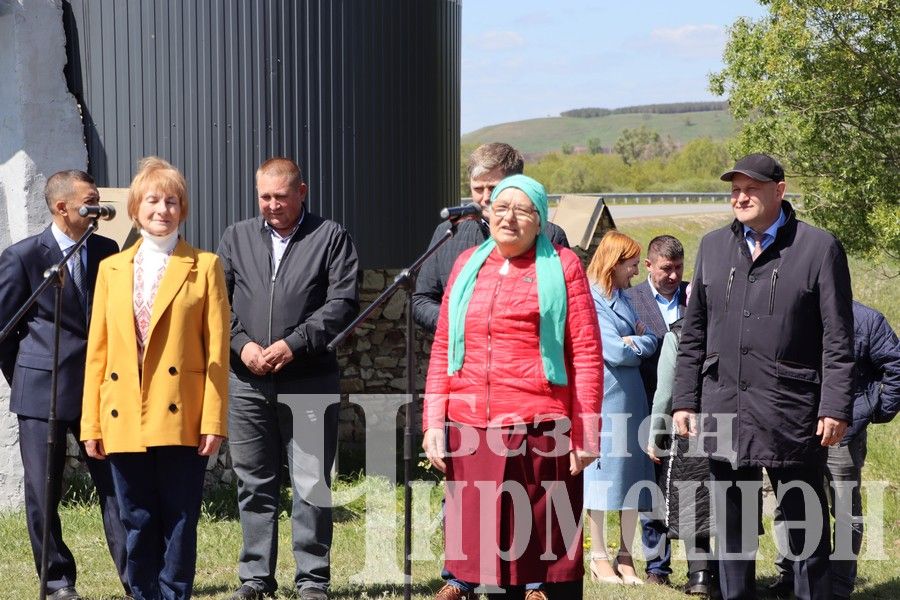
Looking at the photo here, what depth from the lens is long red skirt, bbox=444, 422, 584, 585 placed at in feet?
17.3

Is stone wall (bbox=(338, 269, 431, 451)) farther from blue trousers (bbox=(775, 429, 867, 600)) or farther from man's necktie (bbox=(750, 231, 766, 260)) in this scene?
man's necktie (bbox=(750, 231, 766, 260))

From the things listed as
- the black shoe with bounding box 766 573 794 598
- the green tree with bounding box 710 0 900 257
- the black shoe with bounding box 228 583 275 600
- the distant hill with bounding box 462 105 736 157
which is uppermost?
the distant hill with bounding box 462 105 736 157

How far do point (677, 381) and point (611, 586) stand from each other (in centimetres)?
169

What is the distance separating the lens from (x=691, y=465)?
6945mm

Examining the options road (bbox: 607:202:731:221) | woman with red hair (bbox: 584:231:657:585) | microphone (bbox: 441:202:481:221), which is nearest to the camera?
microphone (bbox: 441:202:481:221)

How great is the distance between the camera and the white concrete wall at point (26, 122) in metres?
8.95

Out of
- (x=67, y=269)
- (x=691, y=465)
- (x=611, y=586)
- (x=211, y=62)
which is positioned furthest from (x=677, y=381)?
(x=211, y=62)

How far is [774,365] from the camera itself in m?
5.55

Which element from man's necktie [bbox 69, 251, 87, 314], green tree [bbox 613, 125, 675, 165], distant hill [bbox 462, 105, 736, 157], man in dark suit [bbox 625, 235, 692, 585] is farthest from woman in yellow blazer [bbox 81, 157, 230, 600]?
distant hill [bbox 462, 105, 736, 157]

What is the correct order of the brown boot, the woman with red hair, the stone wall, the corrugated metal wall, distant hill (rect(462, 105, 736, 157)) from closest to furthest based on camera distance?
1. the brown boot
2. the woman with red hair
3. the corrugated metal wall
4. the stone wall
5. distant hill (rect(462, 105, 736, 157))

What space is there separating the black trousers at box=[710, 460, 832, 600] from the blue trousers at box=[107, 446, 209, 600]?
2.45 metres

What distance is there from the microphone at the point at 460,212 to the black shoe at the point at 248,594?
2367 mm

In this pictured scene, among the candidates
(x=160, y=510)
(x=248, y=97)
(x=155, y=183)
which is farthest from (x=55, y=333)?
(x=248, y=97)

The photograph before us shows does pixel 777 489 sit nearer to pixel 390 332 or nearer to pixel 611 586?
pixel 611 586
